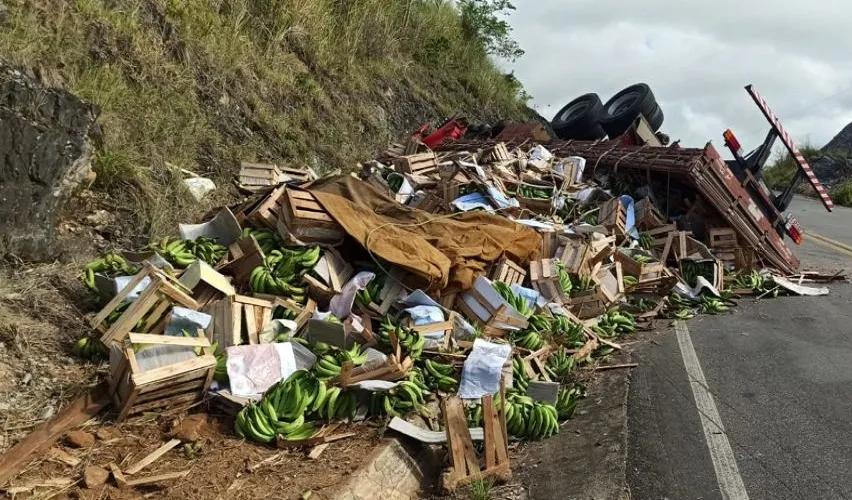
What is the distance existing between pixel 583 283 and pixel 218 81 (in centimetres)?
637

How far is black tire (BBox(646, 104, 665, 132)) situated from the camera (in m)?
15.2

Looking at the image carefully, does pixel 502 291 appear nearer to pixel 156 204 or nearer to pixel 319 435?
pixel 319 435

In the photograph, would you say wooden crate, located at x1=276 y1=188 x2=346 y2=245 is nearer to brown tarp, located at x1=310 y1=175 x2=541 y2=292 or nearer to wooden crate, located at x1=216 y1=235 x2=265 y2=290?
brown tarp, located at x1=310 y1=175 x2=541 y2=292

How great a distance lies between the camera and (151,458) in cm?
402

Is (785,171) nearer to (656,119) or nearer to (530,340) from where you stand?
(656,119)

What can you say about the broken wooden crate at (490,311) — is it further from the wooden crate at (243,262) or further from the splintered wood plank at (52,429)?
the splintered wood plank at (52,429)

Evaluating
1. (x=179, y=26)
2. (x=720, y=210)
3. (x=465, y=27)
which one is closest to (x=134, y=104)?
(x=179, y=26)

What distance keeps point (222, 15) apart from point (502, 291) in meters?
7.92

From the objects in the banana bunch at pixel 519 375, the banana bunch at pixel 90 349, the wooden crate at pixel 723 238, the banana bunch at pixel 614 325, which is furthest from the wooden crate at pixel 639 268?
the banana bunch at pixel 90 349

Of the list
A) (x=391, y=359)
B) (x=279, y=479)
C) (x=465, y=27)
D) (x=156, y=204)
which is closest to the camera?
(x=279, y=479)

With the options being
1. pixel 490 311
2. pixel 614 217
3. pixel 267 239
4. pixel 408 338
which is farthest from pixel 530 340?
pixel 614 217

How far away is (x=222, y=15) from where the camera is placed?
11.8 meters

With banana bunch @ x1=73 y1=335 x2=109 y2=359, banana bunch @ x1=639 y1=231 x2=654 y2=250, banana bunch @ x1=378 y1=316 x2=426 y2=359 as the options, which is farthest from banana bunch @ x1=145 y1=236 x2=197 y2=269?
banana bunch @ x1=639 y1=231 x2=654 y2=250

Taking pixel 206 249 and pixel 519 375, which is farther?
pixel 206 249
